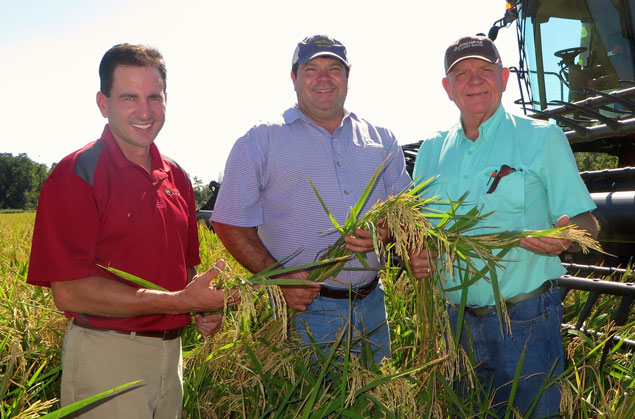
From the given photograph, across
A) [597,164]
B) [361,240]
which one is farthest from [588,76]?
[597,164]

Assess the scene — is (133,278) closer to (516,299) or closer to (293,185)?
(293,185)

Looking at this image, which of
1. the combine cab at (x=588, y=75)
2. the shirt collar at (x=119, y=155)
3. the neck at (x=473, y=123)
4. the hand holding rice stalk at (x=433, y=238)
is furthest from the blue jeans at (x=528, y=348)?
the combine cab at (x=588, y=75)

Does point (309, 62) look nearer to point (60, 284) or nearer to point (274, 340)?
point (274, 340)

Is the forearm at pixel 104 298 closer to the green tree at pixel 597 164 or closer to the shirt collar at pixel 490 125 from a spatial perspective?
the shirt collar at pixel 490 125

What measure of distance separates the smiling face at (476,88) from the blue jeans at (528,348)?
2.49ft

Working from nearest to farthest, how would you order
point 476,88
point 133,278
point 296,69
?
point 133,278 → point 476,88 → point 296,69

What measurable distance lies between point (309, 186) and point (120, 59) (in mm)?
976

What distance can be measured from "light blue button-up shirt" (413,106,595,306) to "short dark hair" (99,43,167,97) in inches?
50.2

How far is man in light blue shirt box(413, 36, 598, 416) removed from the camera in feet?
7.11

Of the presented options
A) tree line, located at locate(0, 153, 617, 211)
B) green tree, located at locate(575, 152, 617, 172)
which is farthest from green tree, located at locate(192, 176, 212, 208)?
tree line, located at locate(0, 153, 617, 211)

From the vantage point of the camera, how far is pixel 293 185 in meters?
2.65

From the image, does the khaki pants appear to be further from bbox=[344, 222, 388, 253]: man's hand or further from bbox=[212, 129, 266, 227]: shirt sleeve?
bbox=[344, 222, 388, 253]: man's hand

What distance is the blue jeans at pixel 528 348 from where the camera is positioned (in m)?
2.19

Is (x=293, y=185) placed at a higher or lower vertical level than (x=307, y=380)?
higher
